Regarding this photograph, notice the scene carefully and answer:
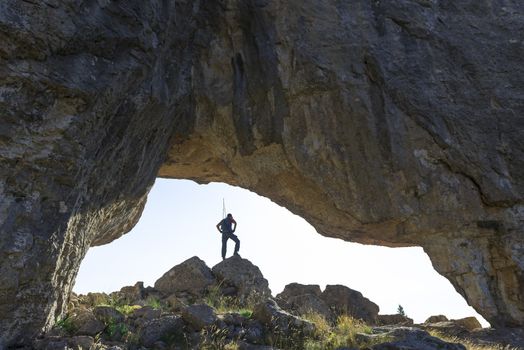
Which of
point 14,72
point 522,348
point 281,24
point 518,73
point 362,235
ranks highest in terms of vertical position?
point 281,24

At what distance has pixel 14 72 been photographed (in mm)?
6859

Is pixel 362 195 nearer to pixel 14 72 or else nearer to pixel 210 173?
pixel 210 173

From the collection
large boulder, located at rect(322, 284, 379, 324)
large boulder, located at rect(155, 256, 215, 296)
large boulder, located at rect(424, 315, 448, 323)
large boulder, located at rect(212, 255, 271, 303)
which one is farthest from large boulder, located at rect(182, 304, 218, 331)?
large boulder, located at rect(424, 315, 448, 323)

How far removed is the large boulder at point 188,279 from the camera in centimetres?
1169

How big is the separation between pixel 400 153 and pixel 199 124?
14.9ft

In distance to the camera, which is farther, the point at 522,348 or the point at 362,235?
the point at 362,235

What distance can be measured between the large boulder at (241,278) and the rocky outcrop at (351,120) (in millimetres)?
1827

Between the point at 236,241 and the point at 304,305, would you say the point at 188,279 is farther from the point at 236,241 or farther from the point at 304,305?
the point at 236,241

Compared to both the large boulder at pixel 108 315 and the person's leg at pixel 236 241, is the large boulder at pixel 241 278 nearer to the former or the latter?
the person's leg at pixel 236 241

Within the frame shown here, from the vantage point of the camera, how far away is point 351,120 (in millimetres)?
11078

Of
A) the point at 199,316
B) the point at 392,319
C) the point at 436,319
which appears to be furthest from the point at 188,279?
the point at 436,319

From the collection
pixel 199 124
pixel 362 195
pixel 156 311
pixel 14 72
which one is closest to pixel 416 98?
pixel 362 195

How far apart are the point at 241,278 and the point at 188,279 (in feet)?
4.06

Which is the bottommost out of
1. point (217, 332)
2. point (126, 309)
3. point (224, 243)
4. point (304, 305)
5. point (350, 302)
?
point (217, 332)
